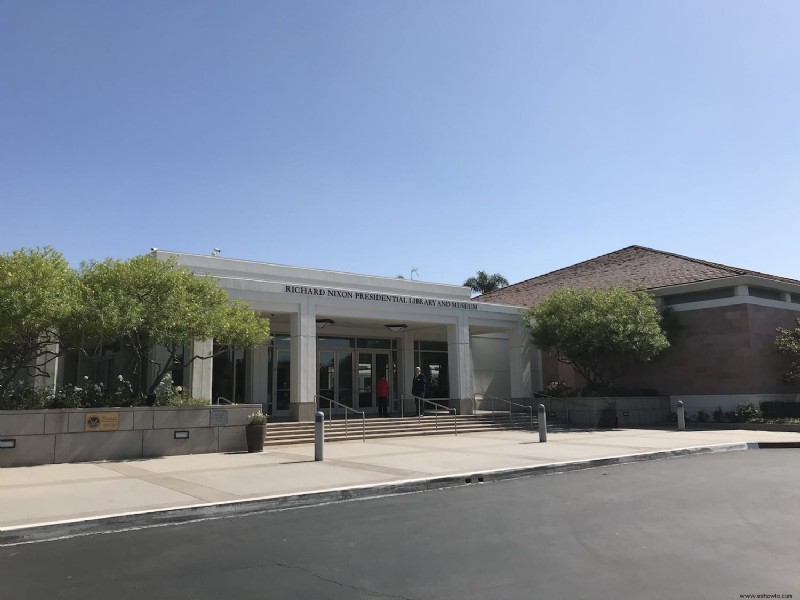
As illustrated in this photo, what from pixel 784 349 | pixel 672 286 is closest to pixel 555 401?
pixel 672 286

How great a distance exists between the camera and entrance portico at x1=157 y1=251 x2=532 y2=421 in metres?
20.1

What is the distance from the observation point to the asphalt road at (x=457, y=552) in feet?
16.5

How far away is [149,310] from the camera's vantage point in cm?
1445

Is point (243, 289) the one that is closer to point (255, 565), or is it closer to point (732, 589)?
point (255, 565)

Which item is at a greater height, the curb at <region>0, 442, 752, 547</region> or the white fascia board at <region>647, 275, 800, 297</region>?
the white fascia board at <region>647, 275, 800, 297</region>

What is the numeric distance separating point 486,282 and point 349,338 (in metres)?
29.6

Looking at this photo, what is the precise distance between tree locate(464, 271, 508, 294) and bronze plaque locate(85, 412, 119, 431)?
41.5m

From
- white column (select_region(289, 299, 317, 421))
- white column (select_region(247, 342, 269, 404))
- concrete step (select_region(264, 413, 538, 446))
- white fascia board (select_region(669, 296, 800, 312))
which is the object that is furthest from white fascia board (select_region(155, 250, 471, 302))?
white fascia board (select_region(669, 296, 800, 312))

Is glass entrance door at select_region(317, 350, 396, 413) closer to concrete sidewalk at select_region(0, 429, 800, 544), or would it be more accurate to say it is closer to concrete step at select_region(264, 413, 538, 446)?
concrete step at select_region(264, 413, 538, 446)

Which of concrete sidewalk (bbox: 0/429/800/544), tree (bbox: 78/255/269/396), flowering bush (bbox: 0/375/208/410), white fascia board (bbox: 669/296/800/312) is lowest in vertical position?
concrete sidewalk (bbox: 0/429/800/544)

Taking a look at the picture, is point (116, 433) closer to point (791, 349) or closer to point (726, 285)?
point (726, 285)

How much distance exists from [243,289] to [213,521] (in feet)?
39.6

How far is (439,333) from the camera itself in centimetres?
2803

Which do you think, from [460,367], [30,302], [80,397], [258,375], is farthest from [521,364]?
[30,302]
